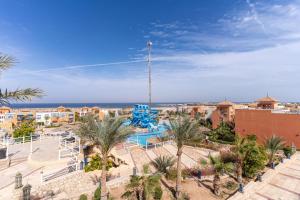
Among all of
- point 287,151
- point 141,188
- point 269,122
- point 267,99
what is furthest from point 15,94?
point 267,99

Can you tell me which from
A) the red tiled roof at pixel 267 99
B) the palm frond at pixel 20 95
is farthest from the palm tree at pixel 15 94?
the red tiled roof at pixel 267 99

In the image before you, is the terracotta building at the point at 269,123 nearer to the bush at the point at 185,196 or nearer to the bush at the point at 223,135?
the bush at the point at 223,135

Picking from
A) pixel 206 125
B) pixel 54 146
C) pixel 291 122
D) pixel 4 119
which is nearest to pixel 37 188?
pixel 54 146

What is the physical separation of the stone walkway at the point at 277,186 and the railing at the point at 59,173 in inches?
407

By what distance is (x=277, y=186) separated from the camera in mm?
13969

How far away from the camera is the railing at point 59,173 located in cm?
1299

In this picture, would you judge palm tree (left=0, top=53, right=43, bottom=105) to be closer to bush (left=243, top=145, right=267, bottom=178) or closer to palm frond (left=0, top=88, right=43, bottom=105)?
palm frond (left=0, top=88, right=43, bottom=105)

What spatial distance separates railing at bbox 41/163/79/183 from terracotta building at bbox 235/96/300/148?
21.3 metres

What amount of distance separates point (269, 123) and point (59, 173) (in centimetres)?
2309

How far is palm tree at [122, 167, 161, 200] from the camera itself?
11.3 meters

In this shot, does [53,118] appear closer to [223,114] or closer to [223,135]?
[223,114]

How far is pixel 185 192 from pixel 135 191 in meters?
3.11

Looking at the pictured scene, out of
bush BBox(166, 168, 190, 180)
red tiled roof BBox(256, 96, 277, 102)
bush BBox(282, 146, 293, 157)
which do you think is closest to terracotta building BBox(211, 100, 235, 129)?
red tiled roof BBox(256, 96, 277, 102)

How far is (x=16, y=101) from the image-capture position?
6.10 m
